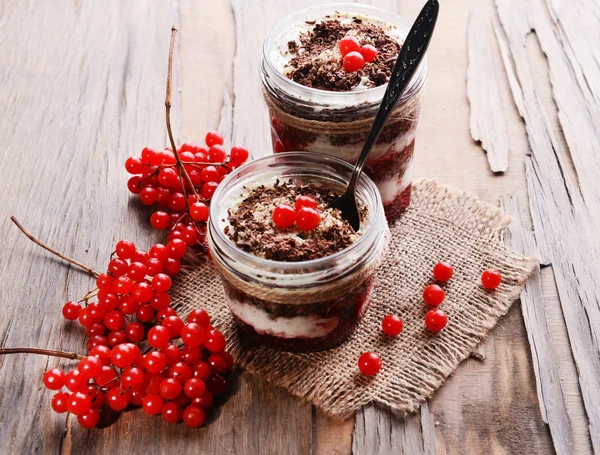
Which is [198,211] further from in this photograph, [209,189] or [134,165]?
[134,165]

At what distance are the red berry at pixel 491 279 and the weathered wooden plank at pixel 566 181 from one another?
165 millimetres

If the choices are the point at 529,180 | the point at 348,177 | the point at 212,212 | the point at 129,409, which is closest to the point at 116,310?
the point at 129,409

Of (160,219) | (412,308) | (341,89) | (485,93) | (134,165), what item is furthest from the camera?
(485,93)

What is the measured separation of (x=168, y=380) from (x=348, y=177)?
2.04ft

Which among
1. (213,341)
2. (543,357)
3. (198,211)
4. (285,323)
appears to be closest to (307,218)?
(285,323)

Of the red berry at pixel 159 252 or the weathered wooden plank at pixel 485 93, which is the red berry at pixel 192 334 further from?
the weathered wooden plank at pixel 485 93

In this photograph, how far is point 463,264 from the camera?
192 centimetres

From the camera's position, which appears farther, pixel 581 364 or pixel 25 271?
pixel 25 271

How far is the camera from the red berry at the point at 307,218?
1.55 metres

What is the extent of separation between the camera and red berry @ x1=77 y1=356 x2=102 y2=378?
157 cm

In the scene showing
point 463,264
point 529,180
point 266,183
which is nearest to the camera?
point 266,183

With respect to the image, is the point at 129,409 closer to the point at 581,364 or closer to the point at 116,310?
the point at 116,310

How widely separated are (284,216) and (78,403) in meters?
0.59

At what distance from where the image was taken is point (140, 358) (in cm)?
162
